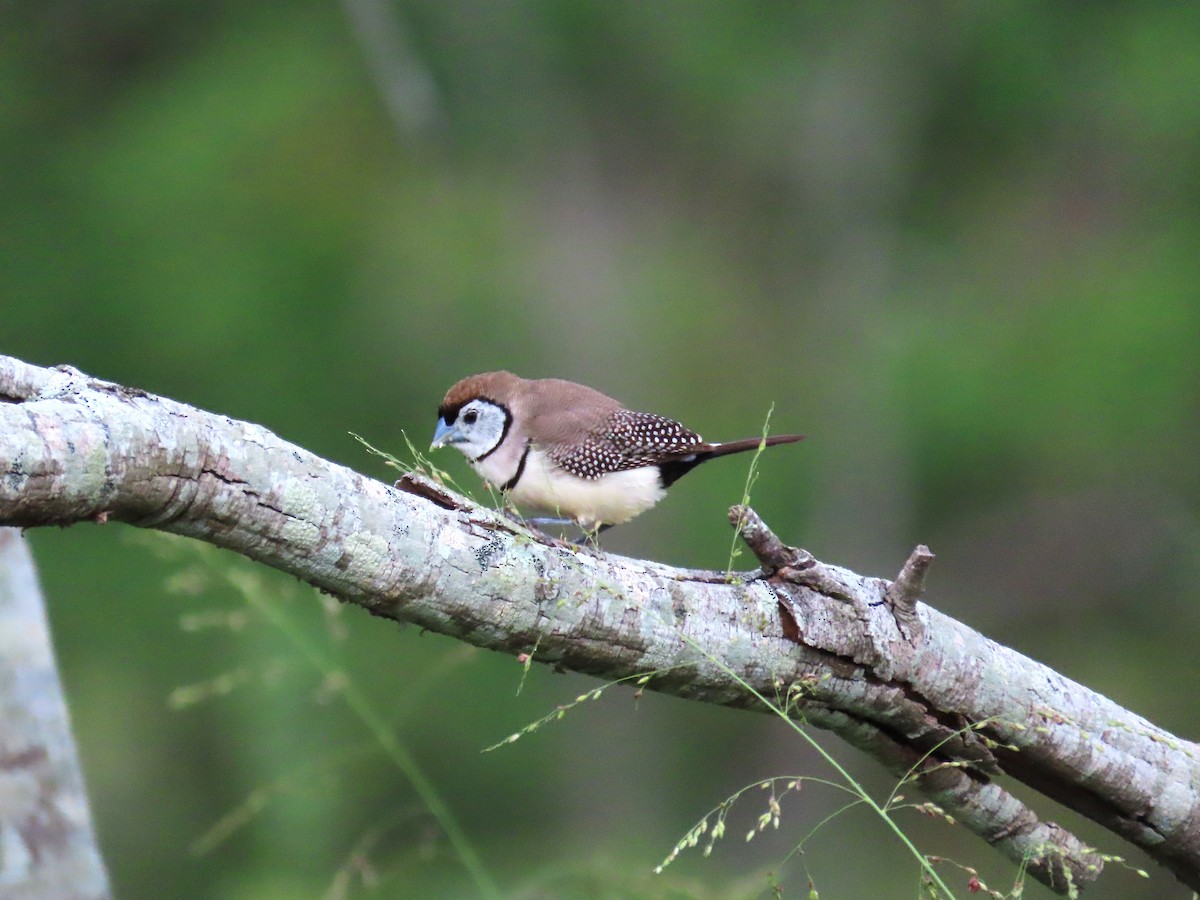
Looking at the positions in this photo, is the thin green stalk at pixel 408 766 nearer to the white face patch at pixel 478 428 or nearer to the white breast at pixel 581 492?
the white breast at pixel 581 492

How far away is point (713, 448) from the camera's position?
4.90 m

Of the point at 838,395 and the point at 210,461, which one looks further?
the point at 838,395

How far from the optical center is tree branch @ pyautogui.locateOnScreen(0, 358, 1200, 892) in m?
2.31

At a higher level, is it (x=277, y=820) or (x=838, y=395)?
(x=838, y=395)

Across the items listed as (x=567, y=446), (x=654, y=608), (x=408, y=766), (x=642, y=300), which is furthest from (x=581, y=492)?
(x=642, y=300)

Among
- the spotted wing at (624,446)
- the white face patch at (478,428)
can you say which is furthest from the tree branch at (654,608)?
the white face patch at (478,428)

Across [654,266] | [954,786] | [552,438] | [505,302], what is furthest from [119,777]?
[954,786]

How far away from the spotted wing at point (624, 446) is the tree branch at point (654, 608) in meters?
1.66

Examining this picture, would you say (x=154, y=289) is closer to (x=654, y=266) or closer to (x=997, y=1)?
(x=654, y=266)

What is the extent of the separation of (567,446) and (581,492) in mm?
160

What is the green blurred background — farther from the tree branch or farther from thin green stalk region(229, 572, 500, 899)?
the tree branch

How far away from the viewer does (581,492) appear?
187 inches

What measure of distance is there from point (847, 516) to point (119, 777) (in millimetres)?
6443

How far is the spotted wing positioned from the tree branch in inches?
65.3
